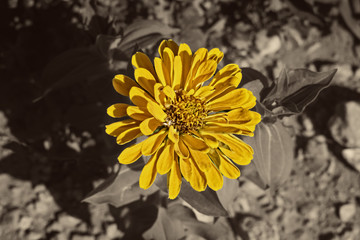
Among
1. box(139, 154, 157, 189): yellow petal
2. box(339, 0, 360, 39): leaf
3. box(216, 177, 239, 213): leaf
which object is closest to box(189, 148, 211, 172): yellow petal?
box(139, 154, 157, 189): yellow petal

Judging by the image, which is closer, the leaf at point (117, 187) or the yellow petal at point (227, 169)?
the yellow petal at point (227, 169)

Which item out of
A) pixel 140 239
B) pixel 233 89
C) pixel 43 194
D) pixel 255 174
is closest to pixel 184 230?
pixel 140 239

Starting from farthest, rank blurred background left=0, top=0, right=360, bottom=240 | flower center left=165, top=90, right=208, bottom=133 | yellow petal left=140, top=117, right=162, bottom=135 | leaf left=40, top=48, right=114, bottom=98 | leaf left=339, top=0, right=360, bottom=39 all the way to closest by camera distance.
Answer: leaf left=339, top=0, right=360, bottom=39, blurred background left=0, top=0, right=360, bottom=240, leaf left=40, top=48, right=114, bottom=98, flower center left=165, top=90, right=208, bottom=133, yellow petal left=140, top=117, right=162, bottom=135

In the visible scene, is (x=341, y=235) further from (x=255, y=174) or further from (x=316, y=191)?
(x=255, y=174)

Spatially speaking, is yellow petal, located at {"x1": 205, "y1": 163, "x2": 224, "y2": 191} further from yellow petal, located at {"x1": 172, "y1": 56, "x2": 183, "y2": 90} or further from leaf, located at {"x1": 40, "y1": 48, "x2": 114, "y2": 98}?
leaf, located at {"x1": 40, "y1": 48, "x2": 114, "y2": 98}

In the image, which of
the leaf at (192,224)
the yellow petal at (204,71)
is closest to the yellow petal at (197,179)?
the yellow petal at (204,71)

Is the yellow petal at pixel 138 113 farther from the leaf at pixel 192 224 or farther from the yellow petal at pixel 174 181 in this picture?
the leaf at pixel 192 224
